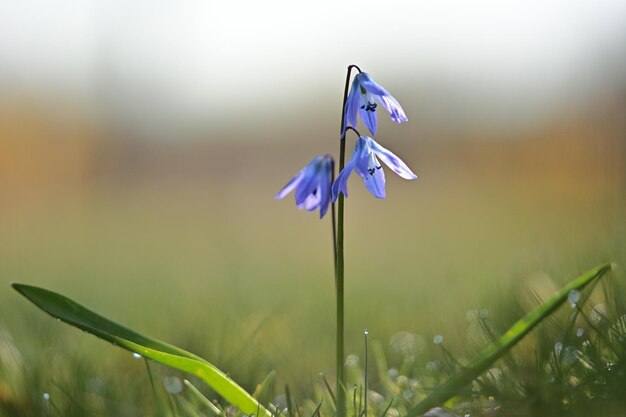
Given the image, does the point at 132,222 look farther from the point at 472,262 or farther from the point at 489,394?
the point at 489,394

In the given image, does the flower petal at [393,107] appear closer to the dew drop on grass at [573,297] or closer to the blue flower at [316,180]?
the blue flower at [316,180]

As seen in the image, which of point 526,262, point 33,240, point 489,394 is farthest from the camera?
point 33,240

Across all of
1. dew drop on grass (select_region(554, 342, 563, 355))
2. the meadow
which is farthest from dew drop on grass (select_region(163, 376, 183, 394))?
dew drop on grass (select_region(554, 342, 563, 355))

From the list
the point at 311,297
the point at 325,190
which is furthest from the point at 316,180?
the point at 311,297

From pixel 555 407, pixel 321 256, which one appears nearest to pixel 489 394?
pixel 555 407

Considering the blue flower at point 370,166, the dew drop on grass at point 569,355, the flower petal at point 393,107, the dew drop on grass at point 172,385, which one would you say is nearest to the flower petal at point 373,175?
the blue flower at point 370,166
